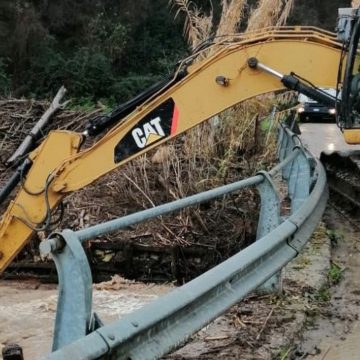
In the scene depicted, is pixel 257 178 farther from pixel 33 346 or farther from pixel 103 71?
pixel 103 71

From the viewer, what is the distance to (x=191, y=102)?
6.34m

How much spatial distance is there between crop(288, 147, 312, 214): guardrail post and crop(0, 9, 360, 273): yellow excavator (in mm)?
560

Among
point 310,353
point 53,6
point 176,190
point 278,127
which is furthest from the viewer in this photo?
point 53,6

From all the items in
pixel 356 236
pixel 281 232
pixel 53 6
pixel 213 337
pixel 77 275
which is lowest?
pixel 356 236

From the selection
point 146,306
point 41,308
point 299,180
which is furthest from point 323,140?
point 146,306

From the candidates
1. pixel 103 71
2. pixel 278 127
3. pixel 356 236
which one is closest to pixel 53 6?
pixel 103 71

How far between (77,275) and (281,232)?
1.85 meters

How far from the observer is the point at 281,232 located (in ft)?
14.5

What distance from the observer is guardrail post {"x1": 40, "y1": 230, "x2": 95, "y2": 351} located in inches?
112

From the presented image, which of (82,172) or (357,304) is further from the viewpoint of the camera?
(82,172)

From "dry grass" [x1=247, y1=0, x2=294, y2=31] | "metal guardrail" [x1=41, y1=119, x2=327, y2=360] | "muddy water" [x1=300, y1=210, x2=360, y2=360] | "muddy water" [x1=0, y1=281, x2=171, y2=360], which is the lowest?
"muddy water" [x1=0, y1=281, x2=171, y2=360]

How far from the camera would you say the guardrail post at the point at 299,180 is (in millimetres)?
6105

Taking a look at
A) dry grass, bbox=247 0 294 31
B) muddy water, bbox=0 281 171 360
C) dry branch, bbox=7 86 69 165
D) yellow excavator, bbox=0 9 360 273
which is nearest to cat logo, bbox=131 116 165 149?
yellow excavator, bbox=0 9 360 273

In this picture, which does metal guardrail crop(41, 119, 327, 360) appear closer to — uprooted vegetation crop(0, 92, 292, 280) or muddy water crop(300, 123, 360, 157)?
uprooted vegetation crop(0, 92, 292, 280)
